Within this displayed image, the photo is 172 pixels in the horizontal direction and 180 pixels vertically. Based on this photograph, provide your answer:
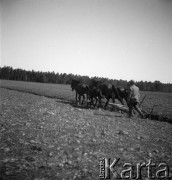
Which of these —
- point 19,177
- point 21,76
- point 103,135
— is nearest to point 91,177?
point 19,177

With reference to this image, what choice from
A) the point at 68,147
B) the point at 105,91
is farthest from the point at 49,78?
the point at 68,147

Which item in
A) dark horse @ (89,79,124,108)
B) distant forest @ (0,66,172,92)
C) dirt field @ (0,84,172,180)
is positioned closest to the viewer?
dirt field @ (0,84,172,180)

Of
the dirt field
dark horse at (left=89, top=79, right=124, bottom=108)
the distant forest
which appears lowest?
the dirt field

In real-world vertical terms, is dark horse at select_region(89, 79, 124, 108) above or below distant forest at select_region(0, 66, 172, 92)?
below

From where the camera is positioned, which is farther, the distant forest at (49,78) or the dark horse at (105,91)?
the distant forest at (49,78)

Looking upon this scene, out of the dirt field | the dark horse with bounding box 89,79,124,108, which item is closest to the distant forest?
the dark horse with bounding box 89,79,124,108

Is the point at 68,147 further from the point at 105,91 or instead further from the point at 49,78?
the point at 49,78

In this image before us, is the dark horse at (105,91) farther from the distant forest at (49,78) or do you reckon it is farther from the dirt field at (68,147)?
the distant forest at (49,78)

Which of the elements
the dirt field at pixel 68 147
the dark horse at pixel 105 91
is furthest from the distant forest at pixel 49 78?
the dirt field at pixel 68 147

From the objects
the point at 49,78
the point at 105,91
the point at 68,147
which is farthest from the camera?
the point at 49,78

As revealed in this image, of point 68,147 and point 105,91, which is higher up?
point 105,91

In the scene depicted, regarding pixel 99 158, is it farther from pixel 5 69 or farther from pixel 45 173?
pixel 5 69

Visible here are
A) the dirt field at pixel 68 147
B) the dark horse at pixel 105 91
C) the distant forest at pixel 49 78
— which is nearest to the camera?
the dirt field at pixel 68 147

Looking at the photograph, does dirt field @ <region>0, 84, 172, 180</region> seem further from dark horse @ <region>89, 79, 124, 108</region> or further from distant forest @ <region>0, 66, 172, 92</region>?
distant forest @ <region>0, 66, 172, 92</region>
